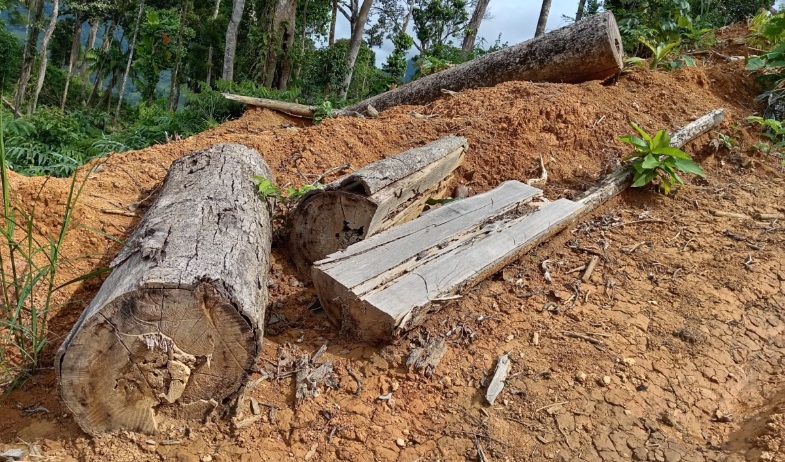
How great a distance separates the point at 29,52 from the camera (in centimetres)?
1538

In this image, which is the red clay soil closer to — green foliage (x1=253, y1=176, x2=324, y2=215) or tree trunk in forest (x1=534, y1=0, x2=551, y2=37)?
green foliage (x1=253, y1=176, x2=324, y2=215)

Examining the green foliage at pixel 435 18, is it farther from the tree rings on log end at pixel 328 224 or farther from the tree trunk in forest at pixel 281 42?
the tree rings on log end at pixel 328 224

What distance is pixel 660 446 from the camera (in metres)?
2.06

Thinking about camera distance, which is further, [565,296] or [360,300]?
[565,296]

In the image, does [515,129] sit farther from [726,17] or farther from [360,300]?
[726,17]

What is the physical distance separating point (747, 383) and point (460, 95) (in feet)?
13.0

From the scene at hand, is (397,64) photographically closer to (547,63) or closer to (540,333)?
(547,63)

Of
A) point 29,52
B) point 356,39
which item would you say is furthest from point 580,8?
point 29,52

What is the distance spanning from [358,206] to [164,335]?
141 cm

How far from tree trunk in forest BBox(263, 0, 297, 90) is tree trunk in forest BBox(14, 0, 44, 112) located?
821 cm

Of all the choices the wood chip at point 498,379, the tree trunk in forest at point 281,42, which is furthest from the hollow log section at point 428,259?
the tree trunk in forest at point 281,42

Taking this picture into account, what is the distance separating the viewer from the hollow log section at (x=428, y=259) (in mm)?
2418

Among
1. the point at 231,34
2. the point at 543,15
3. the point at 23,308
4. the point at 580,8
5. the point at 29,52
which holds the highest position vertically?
the point at 580,8

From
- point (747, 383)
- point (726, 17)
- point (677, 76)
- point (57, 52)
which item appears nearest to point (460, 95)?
point (677, 76)
